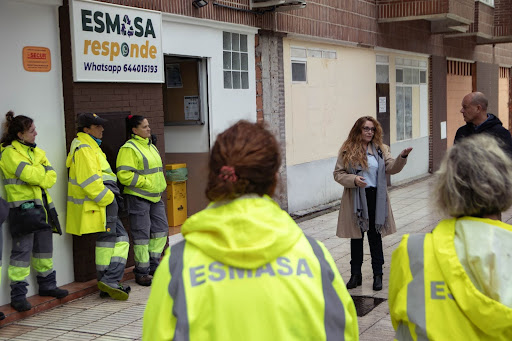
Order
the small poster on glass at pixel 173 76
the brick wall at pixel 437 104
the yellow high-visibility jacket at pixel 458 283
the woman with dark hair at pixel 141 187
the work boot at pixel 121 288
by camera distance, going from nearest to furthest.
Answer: the yellow high-visibility jacket at pixel 458 283 → the work boot at pixel 121 288 → the woman with dark hair at pixel 141 187 → the small poster on glass at pixel 173 76 → the brick wall at pixel 437 104

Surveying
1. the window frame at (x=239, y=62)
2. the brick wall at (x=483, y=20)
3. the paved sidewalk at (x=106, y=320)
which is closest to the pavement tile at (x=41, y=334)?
the paved sidewalk at (x=106, y=320)

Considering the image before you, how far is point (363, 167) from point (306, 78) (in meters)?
5.94

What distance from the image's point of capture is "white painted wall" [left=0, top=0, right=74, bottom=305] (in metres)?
6.65

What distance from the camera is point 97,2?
7.49m

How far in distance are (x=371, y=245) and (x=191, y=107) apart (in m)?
3.88

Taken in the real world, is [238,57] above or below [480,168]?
above

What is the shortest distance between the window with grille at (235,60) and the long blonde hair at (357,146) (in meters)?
3.52

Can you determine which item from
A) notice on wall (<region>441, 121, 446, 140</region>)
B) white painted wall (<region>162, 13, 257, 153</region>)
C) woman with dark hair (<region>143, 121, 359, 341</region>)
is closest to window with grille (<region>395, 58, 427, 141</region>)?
notice on wall (<region>441, 121, 446, 140</region>)

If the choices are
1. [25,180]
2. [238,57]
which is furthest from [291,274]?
[238,57]

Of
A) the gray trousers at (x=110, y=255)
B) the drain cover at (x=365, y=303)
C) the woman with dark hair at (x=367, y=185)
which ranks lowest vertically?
the drain cover at (x=365, y=303)

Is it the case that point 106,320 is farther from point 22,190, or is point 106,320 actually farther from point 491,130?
point 491,130

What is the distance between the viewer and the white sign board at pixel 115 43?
7309 millimetres

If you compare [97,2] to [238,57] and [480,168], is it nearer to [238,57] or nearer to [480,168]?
[238,57]

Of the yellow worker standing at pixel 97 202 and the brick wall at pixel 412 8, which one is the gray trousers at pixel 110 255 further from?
the brick wall at pixel 412 8
